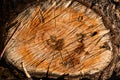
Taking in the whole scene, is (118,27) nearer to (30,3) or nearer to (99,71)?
(99,71)

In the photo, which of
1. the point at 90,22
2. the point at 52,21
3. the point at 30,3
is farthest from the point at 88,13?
the point at 30,3

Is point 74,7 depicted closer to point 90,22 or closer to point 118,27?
point 90,22

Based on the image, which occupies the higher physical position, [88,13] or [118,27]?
[88,13]

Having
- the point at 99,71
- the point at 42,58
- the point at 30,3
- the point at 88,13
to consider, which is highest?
the point at 30,3
